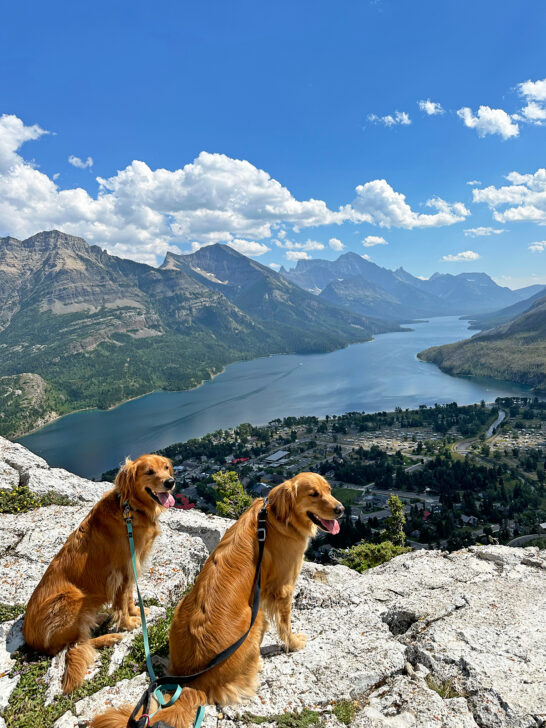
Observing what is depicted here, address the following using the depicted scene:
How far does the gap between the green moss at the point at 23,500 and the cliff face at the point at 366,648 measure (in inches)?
10.8

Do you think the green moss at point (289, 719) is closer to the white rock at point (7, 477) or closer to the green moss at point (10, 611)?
the green moss at point (10, 611)

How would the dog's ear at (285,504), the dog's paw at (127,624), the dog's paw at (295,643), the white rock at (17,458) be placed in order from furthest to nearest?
1. the white rock at (17,458)
2. the dog's paw at (127,624)
3. the dog's paw at (295,643)
4. the dog's ear at (285,504)

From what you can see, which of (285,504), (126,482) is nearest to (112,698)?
(126,482)

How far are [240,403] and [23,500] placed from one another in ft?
363

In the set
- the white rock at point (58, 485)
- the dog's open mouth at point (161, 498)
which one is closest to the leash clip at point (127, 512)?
the dog's open mouth at point (161, 498)

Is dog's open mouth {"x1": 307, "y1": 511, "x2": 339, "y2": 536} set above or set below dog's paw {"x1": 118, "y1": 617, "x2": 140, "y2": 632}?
above

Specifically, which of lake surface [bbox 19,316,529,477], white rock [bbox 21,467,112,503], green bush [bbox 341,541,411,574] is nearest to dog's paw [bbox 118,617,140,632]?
white rock [bbox 21,467,112,503]

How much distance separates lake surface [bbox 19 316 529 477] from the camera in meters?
84.8

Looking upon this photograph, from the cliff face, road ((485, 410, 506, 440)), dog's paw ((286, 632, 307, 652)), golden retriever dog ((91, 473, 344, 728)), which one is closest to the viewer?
golden retriever dog ((91, 473, 344, 728))

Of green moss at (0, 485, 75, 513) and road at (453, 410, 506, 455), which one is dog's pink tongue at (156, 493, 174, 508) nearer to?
green moss at (0, 485, 75, 513)

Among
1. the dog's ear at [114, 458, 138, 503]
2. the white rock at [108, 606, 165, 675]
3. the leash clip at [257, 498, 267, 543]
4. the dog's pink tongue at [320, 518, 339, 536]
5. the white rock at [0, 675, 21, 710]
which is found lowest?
the white rock at [108, 606, 165, 675]

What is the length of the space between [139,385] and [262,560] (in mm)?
160918

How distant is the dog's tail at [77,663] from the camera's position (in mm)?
3402

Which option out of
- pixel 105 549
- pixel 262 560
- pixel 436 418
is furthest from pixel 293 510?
pixel 436 418
